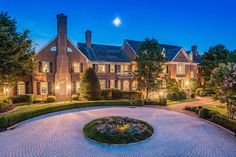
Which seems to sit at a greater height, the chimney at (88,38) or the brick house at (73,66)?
the chimney at (88,38)

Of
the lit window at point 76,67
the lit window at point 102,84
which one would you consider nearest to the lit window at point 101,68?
the lit window at point 102,84

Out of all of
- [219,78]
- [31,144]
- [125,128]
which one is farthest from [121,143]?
[219,78]

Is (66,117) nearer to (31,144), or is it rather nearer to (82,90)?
(31,144)

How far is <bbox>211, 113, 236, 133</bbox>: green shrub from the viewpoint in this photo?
41.4 feet

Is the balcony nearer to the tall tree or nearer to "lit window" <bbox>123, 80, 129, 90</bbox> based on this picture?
"lit window" <bbox>123, 80, 129, 90</bbox>

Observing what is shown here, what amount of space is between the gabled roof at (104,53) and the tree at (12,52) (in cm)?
1100

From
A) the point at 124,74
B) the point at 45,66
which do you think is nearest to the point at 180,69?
the point at 124,74

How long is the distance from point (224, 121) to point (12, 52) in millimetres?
22557

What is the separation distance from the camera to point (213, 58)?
1366 inches

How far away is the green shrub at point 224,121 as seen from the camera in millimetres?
12633

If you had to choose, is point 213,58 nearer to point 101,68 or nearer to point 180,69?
point 180,69

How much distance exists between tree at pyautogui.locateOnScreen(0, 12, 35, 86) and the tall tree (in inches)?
1367

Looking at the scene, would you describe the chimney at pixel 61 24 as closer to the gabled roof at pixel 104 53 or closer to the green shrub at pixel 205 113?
the gabled roof at pixel 104 53

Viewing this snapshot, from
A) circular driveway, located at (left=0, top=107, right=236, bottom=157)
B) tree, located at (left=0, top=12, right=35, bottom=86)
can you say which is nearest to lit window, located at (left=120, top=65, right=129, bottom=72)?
tree, located at (left=0, top=12, right=35, bottom=86)
